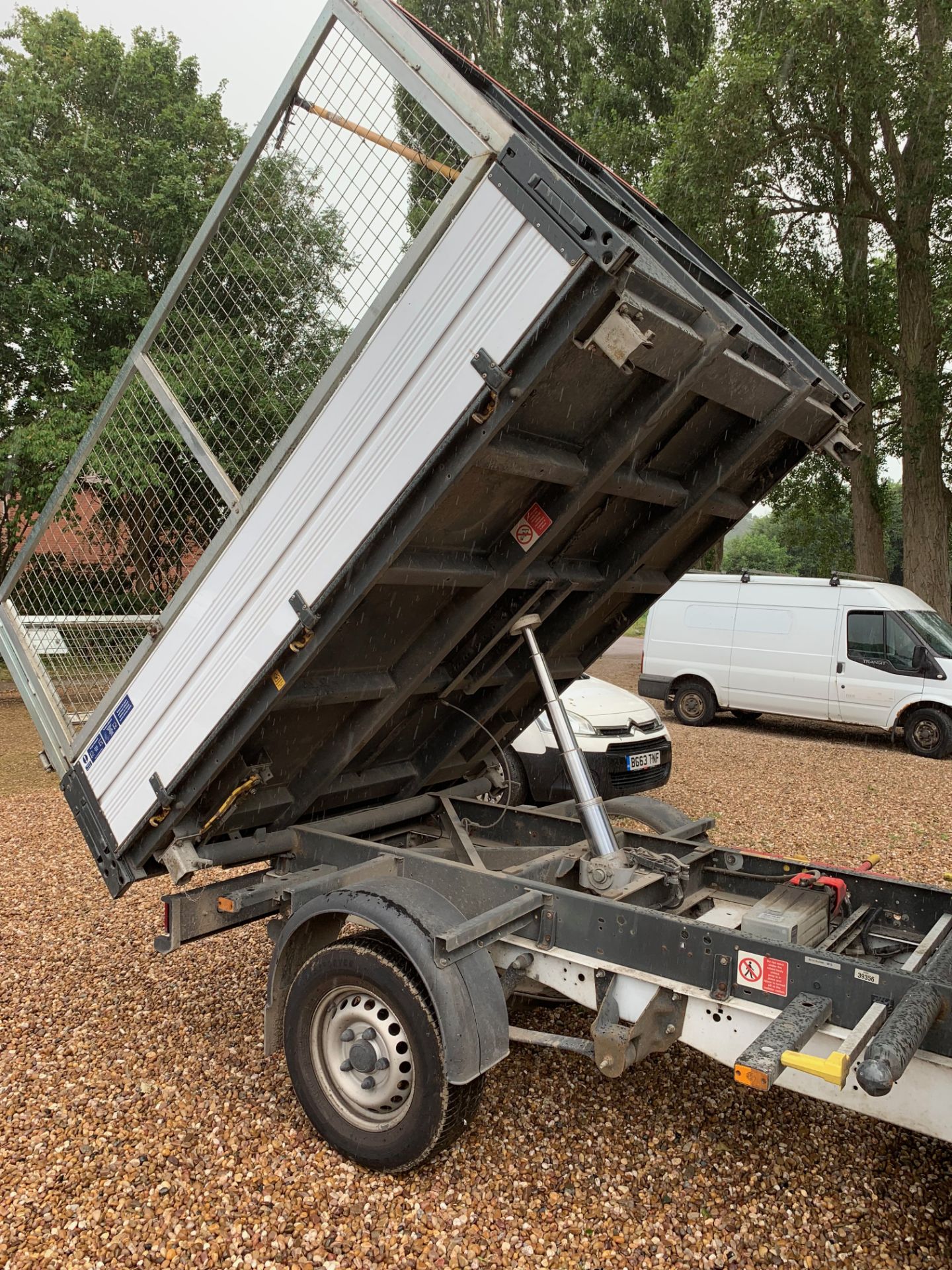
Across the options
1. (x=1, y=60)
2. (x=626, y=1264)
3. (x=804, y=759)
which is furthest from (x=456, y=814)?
(x=1, y=60)

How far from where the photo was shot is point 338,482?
298cm

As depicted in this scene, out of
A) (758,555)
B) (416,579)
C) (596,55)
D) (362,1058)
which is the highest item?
(596,55)

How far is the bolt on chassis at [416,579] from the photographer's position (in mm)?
2631

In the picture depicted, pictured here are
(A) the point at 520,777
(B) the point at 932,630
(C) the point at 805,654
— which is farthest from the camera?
(C) the point at 805,654

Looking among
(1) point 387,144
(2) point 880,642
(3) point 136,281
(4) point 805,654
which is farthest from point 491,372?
(3) point 136,281

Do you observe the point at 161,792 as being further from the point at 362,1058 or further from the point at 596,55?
the point at 596,55

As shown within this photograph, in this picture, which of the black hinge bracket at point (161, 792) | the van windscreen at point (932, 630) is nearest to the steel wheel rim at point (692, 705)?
the van windscreen at point (932, 630)

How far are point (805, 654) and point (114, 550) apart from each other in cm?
1007

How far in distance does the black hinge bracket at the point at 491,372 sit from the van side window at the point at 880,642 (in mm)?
10167

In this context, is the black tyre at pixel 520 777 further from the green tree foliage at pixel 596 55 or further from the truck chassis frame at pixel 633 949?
the green tree foliage at pixel 596 55

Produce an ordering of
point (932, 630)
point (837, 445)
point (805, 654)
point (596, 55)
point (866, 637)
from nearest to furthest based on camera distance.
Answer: point (837, 445) → point (932, 630) → point (866, 637) → point (805, 654) → point (596, 55)

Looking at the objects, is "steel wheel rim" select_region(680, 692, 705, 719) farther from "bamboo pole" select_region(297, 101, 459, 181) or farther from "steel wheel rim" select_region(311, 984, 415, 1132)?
"bamboo pole" select_region(297, 101, 459, 181)

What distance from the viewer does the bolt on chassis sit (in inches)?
104

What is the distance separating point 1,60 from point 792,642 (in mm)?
16086
